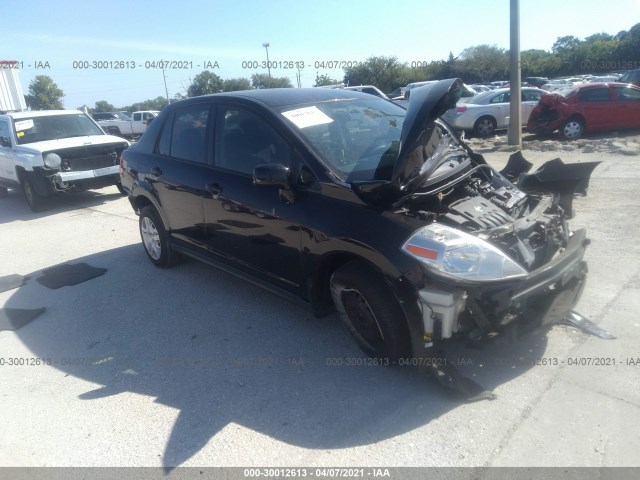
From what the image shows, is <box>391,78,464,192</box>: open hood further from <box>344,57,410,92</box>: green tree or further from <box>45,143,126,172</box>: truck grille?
<box>344,57,410,92</box>: green tree

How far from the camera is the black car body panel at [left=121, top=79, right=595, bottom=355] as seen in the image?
2930 mm

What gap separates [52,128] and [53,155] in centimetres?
143

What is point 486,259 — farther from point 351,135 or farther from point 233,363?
point 233,363

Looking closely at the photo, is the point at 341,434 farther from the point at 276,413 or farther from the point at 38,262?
the point at 38,262

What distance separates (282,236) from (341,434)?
4.95 ft

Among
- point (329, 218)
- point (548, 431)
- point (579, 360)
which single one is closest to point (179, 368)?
point (329, 218)

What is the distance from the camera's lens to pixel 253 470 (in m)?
2.67

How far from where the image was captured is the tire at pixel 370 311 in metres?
3.13

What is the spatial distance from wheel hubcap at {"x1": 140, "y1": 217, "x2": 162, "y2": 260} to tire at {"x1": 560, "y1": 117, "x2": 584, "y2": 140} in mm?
11546

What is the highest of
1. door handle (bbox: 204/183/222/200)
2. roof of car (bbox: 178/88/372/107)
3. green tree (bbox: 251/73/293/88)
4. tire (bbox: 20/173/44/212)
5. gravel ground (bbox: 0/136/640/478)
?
green tree (bbox: 251/73/293/88)

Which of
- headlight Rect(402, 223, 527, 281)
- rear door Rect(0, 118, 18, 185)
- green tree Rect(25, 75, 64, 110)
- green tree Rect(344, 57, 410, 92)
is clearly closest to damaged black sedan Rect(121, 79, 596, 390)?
headlight Rect(402, 223, 527, 281)

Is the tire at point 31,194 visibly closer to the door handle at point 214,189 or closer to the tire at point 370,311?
the door handle at point 214,189

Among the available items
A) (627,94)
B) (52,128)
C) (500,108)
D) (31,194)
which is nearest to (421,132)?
(31,194)

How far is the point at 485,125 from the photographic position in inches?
597
